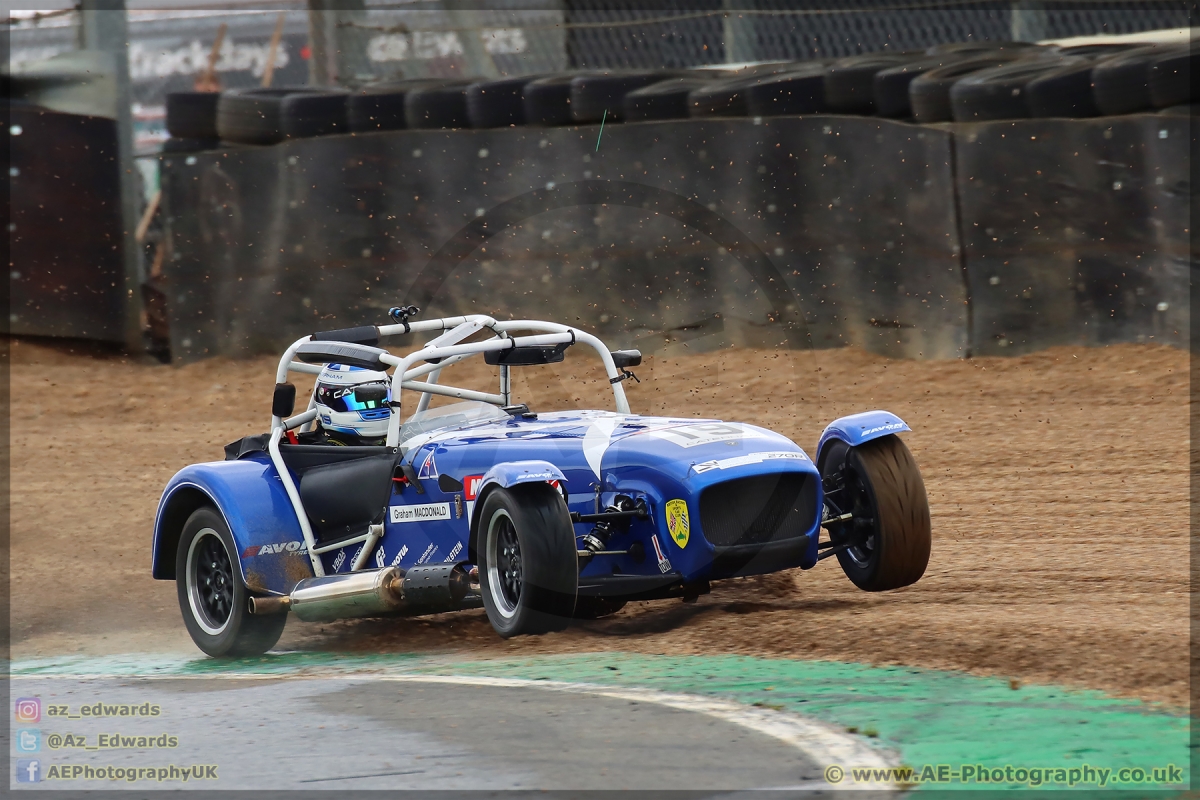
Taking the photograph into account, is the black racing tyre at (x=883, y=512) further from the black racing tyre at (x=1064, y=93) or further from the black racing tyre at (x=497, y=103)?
the black racing tyre at (x=497, y=103)

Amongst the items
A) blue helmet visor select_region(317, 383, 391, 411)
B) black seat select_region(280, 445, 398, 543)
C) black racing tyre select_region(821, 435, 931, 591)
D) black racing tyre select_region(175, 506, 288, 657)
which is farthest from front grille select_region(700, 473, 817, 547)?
black racing tyre select_region(175, 506, 288, 657)

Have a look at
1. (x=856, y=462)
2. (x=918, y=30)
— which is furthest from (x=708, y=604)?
(x=918, y=30)

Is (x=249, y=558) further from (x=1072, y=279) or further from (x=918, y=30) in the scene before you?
(x=918, y=30)

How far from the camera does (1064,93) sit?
438 inches

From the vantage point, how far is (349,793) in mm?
4336

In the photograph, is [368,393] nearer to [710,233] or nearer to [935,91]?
[710,233]

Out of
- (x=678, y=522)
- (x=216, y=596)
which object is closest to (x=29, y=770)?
(x=216, y=596)

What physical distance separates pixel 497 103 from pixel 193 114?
3186 mm

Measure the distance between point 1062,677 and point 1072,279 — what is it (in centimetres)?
661

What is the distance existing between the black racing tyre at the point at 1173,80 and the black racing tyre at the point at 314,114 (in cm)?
723

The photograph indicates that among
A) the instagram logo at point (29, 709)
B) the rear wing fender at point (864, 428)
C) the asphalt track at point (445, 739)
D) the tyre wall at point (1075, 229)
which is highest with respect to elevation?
the tyre wall at point (1075, 229)

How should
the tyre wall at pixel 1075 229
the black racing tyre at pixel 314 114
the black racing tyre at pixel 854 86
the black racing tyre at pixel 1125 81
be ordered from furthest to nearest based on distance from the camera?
the black racing tyre at pixel 314 114
the black racing tyre at pixel 854 86
the black racing tyre at pixel 1125 81
the tyre wall at pixel 1075 229

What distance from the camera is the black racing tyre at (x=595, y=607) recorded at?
6332mm

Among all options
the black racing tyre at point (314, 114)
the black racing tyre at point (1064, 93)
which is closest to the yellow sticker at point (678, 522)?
the black racing tyre at point (1064, 93)
